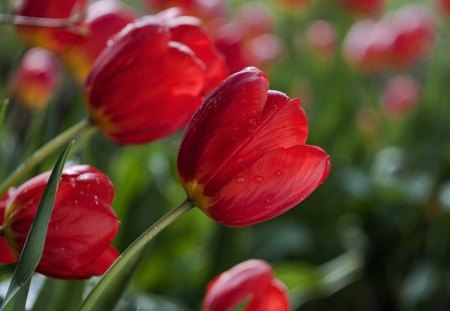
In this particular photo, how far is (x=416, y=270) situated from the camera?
5.53ft

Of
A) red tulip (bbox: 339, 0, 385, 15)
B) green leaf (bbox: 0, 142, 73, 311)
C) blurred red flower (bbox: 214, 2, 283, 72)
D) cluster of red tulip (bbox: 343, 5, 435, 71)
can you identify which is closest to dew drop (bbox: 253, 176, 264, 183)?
green leaf (bbox: 0, 142, 73, 311)

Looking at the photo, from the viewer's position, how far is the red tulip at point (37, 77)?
1549 millimetres

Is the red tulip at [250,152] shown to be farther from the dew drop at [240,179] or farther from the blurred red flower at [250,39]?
the blurred red flower at [250,39]

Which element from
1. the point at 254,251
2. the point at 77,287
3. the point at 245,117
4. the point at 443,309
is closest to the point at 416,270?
the point at 443,309

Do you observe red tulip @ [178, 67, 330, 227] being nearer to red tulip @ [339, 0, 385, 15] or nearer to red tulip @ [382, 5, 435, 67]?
red tulip @ [382, 5, 435, 67]

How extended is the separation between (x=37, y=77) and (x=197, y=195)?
3.54ft

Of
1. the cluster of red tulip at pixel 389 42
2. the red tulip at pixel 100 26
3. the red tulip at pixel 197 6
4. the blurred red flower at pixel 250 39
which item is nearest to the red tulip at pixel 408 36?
the cluster of red tulip at pixel 389 42

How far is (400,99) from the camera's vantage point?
2.11 metres

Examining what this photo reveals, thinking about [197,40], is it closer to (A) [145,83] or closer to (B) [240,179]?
(A) [145,83]

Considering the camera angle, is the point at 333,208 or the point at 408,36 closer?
the point at 333,208

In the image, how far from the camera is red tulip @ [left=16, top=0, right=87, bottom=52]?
77 centimetres

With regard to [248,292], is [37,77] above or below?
below

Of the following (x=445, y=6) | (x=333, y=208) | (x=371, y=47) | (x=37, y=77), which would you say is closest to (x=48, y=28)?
(x=37, y=77)

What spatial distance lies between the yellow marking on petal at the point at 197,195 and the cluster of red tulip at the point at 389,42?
152cm
